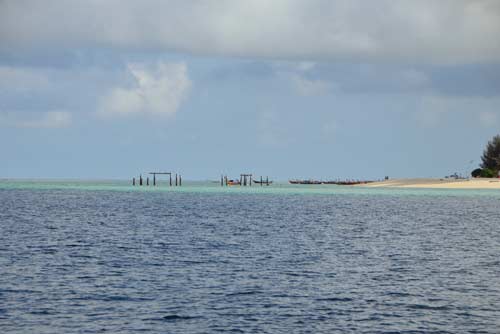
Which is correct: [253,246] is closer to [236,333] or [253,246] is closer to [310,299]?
[310,299]

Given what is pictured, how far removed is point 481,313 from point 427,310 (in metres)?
2.19

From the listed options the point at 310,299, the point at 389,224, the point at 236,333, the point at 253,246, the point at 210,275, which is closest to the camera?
the point at 236,333

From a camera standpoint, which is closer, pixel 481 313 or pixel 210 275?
pixel 481 313

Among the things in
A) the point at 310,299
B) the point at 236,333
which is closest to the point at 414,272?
the point at 310,299

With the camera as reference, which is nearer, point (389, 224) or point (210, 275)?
point (210, 275)

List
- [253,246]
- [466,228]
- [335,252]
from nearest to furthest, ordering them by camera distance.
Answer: [335,252] → [253,246] → [466,228]

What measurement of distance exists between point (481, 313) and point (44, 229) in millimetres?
49237

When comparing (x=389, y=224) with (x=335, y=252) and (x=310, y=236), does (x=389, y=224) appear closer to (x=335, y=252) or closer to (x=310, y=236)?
(x=310, y=236)

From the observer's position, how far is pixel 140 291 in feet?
117

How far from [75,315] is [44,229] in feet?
140

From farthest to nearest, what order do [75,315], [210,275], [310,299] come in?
[210,275] < [310,299] < [75,315]

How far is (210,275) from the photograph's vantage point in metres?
41.1

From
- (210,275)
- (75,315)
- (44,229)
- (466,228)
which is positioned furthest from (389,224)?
(75,315)

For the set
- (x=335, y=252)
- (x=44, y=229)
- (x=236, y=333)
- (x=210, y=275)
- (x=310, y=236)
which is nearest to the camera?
(x=236, y=333)
